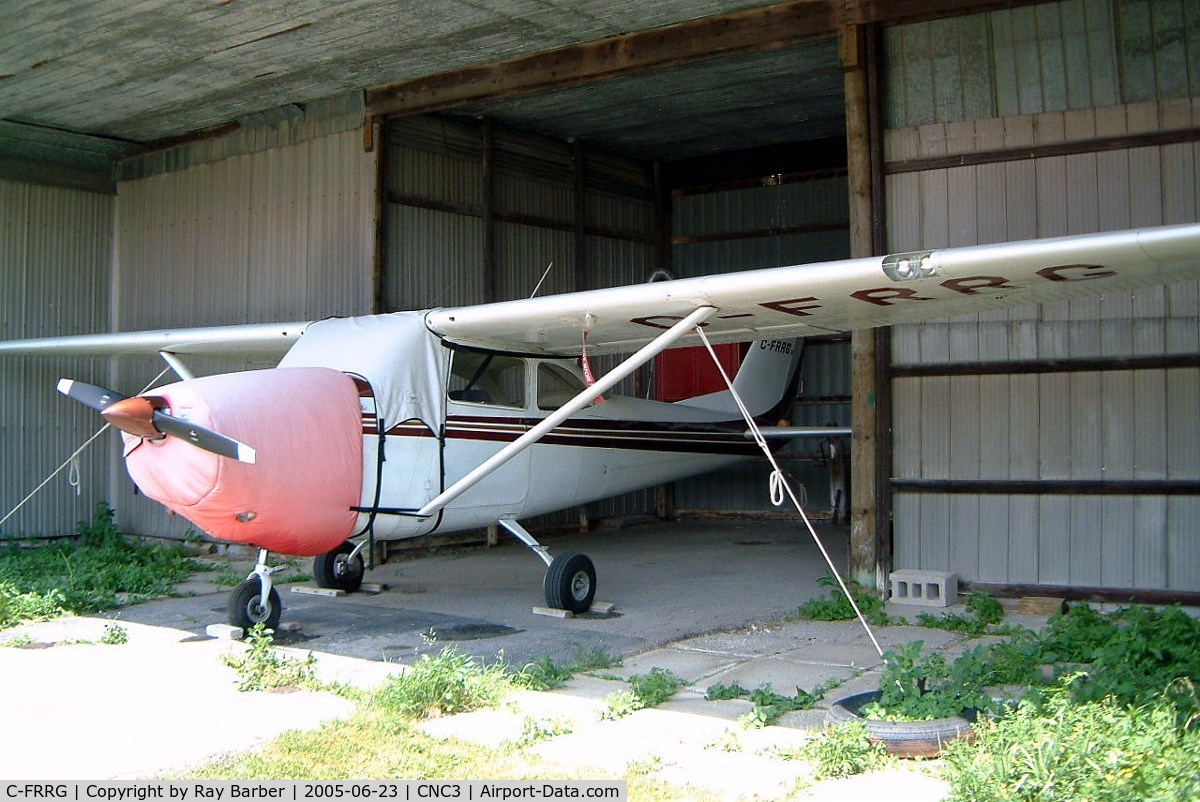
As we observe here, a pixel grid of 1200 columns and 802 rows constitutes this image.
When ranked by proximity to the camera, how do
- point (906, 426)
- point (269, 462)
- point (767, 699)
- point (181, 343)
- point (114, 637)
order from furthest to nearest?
point (181, 343) → point (906, 426) → point (114, 637) → point (269, 462) → point (767, 699)

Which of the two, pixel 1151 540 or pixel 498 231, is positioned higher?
pixel 498 231

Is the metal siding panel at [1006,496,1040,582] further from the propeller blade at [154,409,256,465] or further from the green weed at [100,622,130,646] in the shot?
the green weed at [100,622,130,646]

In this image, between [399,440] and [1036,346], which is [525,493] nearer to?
[399,440]

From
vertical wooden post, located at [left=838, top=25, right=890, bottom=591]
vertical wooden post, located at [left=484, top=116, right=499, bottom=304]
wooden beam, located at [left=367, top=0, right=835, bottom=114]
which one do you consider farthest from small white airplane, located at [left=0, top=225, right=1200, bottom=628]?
vertical wooden post, located at [left=484, top=116, right=499, bottom=304]

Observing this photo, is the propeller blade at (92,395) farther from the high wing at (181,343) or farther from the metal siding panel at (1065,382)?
the metal siding panel at (1065,382)

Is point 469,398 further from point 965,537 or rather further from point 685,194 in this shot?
point 685,194

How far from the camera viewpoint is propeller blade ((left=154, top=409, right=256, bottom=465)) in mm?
5848

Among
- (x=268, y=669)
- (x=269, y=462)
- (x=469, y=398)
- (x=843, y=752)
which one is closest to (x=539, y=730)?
(x=843, y=752)

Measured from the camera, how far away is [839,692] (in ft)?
18.4

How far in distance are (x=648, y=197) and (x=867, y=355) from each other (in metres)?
7.49

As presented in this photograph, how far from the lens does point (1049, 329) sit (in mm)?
7898

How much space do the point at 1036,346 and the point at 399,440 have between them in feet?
15.8

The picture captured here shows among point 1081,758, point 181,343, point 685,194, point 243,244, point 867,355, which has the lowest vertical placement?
point 1081,758

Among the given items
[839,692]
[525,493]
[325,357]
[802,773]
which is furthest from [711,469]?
[802,773]
